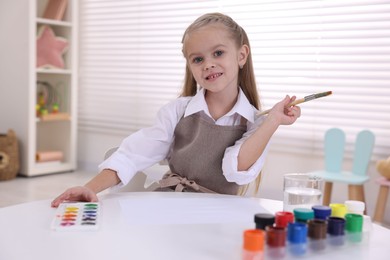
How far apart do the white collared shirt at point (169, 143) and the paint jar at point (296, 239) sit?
482 mm

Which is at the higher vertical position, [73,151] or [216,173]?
[216,173]

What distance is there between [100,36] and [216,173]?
2817 millimetres

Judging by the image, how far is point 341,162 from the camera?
2.71 m

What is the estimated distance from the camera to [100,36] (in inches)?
153

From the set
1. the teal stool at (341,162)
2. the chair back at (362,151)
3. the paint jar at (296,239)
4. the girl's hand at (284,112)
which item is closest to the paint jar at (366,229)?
the paint jar at (296,239)

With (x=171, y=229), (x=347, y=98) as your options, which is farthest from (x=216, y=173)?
(x=347, y=98)

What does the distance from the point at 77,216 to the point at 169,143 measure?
54 centimetres

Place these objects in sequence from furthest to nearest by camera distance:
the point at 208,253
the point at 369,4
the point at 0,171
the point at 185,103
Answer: the point at 0,171 → the point at 369,4 → the point at 185,103 → the point at 208,253

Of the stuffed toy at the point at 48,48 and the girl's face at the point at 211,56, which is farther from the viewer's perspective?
the stuffed toy at the point at 48,48

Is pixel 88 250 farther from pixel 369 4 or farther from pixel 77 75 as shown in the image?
pixel 77 75

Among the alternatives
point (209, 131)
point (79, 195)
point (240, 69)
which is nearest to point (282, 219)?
point (79, 195)

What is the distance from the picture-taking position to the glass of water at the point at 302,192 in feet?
3.14

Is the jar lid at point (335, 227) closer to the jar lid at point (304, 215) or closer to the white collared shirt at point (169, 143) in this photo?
the jar lid at point (304, 215)

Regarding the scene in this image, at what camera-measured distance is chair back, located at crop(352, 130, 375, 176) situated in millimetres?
2598
